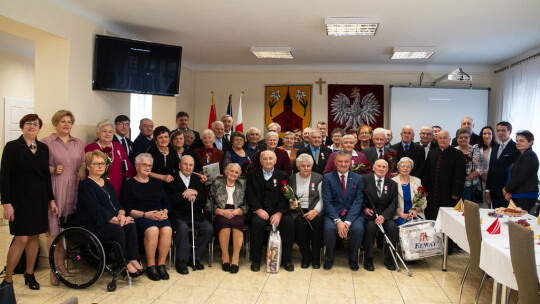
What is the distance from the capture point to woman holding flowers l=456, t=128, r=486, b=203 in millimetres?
5480

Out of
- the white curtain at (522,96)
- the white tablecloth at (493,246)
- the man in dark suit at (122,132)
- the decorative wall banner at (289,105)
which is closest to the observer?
the white tablecloth at (493,246)

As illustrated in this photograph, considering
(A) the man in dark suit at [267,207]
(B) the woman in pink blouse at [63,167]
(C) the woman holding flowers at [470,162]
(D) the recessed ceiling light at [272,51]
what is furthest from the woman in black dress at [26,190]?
(C) the woman holding flowers at [470,162]

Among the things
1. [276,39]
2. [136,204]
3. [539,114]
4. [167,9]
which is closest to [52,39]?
[167,9]

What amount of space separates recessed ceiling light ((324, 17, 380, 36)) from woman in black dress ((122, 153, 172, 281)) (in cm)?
284

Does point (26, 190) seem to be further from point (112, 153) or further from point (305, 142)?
point (305, 142)

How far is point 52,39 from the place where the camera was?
4.78m

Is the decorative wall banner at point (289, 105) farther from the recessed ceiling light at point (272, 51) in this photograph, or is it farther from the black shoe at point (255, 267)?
the black shoe at point (255, 267)

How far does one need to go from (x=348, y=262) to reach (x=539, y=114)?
4195 mm

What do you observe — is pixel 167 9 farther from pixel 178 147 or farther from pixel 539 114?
pixel 539 114

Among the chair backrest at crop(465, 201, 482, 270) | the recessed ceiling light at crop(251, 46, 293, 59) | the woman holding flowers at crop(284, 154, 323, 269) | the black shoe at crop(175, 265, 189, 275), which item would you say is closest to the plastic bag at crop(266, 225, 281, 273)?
the woman holding flowers at crop(284, 154, 323, 269)

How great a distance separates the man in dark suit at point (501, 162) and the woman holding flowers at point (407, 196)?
45.7 inches

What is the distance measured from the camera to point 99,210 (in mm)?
3852

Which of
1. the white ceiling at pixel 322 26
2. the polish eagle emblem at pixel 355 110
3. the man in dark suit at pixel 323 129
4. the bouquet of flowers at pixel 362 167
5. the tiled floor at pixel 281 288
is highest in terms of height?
the white ceiling at pixel 322 26

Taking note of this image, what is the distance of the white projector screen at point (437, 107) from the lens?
27.0 feet
